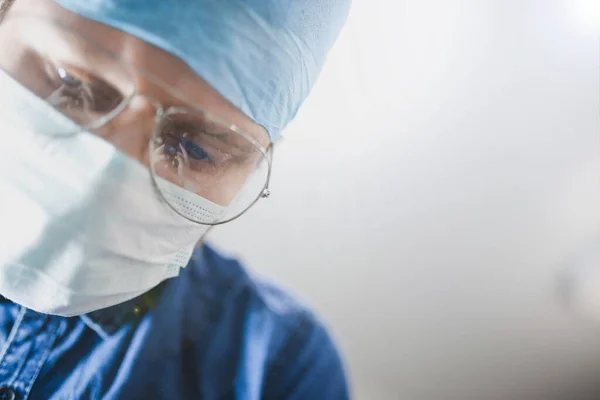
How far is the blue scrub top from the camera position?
680 mm

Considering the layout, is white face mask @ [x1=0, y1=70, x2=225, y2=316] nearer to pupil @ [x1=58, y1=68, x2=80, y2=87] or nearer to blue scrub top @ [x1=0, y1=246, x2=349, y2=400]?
pupil @ [x1=58, y1=68, x2=80, y2=87]

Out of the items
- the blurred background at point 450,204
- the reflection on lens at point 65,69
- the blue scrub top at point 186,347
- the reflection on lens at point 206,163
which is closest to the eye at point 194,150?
the reflection on lens at point 206,163

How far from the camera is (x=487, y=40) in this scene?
928 mm

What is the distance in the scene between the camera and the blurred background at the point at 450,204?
940mm

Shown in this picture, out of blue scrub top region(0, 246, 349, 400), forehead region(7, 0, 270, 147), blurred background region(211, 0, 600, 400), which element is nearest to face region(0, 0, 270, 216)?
forehead region(7, 0, 270, 147)

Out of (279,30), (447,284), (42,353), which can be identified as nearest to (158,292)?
(42,353)

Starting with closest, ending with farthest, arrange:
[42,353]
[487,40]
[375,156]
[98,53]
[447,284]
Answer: [98,53] → [42,353] → [487,40] → [375,156] → [447,284]

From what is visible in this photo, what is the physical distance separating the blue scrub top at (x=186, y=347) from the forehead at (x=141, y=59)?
1.26ft

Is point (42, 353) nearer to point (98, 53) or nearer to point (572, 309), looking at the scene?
point (98, 53)

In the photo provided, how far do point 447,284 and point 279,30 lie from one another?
0.89 meters

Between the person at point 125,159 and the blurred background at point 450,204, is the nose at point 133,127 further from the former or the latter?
the blurred background at point 450,204

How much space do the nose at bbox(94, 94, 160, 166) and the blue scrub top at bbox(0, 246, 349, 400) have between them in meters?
0.32

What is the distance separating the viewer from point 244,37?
1.91 ft

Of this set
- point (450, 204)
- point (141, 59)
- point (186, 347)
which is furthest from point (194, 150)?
point (450, 204)
